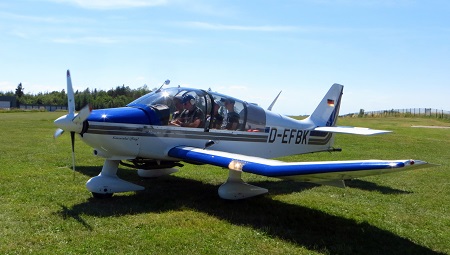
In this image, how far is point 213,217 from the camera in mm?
6621

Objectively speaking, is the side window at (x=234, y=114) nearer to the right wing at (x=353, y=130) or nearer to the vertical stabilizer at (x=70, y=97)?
Result: the right wing at (x=353, y=130)

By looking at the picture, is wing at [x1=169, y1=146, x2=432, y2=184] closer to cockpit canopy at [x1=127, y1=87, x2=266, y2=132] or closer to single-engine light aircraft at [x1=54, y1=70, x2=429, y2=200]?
single-engine light aircraft at [x1=54, y1=70, x2=429, y2=200]

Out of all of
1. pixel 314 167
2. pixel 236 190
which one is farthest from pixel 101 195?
pixel 314 167

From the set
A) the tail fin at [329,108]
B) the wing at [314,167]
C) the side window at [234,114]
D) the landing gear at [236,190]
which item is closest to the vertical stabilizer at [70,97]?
the wing at [314,167]

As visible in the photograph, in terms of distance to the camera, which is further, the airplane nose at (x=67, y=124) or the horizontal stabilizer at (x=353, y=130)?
the horizontal stabilizer at (x=353, y=130)

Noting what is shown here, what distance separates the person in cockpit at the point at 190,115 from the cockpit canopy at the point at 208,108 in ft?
0.15

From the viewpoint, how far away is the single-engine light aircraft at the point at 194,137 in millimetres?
6469

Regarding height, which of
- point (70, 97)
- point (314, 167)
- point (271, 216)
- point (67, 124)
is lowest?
point (271, 216)

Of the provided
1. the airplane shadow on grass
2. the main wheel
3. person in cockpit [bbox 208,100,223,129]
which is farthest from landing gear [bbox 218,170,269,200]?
the main wheel

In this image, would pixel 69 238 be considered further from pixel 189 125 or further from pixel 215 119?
pixel 215 119

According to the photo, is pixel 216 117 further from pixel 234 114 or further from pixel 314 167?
pixel 314 167

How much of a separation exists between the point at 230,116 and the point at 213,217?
284 centimetres

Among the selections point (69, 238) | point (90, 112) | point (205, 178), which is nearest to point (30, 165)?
point (205, 178)

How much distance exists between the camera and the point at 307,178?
6.15 meters
